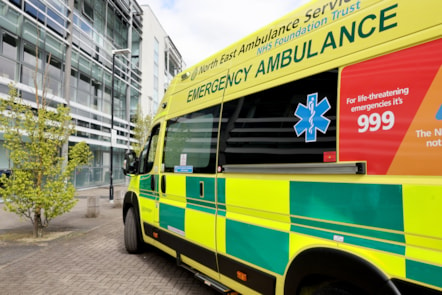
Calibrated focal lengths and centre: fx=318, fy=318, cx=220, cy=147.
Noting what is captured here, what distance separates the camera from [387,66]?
1.82 metres

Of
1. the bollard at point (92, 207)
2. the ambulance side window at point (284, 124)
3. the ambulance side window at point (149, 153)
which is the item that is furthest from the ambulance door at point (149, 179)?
the bollard at point (92, 207)

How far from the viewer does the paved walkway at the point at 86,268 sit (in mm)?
4004

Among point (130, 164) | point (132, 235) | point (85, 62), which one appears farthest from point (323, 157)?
point (85, 62)

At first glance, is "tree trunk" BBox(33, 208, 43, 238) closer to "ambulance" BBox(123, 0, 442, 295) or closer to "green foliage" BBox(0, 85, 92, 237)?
"green foliage" BBox(0, 85, 92, 237)

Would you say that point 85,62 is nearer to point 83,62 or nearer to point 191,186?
point 83,62

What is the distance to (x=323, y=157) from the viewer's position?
6.89 ft

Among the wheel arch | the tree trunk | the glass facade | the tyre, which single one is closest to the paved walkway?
the tyre

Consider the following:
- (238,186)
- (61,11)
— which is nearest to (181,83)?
(238,186)

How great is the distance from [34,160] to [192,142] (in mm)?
4932

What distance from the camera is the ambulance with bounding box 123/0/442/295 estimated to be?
1615 millimetres

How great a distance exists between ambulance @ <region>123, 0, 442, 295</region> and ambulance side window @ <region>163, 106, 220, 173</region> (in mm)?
25

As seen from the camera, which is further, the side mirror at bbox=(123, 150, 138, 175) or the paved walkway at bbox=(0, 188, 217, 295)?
the side mirror at bbox=(123, 150, 138, 175)

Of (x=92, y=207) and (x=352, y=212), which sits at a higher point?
(x=352, y=212)

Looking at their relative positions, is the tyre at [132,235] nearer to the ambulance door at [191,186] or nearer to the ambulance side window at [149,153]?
the ambulance side window at [149,153]
